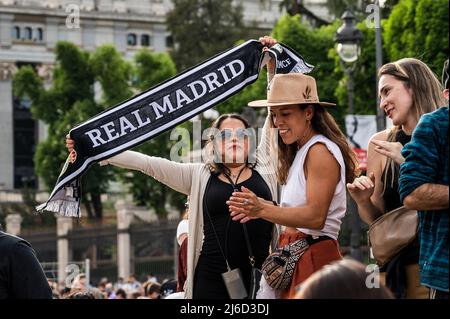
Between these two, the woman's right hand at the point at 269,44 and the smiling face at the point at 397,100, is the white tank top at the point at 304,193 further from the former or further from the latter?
the woman's right hand at the point at 269,44

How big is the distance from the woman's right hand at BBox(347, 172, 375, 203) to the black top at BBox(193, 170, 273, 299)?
1232 millimetres

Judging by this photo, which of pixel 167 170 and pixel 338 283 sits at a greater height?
pixel 167 170

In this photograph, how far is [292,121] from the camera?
6.39 meters

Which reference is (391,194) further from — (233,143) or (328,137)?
(233,143)

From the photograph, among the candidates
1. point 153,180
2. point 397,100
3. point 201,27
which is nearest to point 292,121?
point 397,100

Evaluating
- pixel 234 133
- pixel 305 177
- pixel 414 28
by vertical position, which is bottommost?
pixel 305 177

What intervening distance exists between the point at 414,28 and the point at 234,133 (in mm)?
30618

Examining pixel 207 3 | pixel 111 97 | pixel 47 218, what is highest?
pixel 207 3

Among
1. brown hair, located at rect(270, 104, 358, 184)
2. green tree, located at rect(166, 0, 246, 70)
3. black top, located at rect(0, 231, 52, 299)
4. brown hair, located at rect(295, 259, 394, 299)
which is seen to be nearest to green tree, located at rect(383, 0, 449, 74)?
brown hair, located at rect(270, 104, 358, 184)
